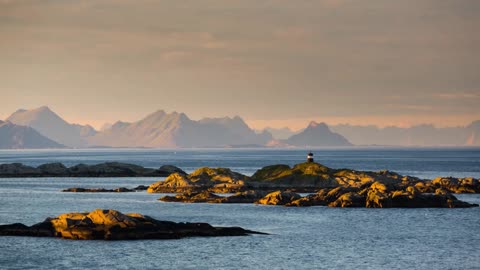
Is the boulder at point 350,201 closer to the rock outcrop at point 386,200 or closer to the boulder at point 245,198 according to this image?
the rock outcrop at point 386,200

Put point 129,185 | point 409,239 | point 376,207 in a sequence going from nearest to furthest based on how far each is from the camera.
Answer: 1. point 409,239
2. point 376,207
3. point 129,185

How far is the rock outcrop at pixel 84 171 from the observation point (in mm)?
178750

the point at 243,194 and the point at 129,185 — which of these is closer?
the point at 243,194

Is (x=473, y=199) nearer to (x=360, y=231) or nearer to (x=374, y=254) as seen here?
(x=360, y=231)

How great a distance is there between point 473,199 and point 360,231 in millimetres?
40445

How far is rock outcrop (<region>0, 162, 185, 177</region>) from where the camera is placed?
17875 centimetres

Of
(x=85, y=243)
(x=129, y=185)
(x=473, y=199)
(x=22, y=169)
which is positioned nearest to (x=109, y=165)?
(x=22, y=169)

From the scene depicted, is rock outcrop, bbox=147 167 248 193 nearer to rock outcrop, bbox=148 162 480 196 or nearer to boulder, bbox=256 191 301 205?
rock outcrop, bbox=148 162 480 196

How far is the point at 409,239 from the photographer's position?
67.8 meters

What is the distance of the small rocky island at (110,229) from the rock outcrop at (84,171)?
111243 millimetres

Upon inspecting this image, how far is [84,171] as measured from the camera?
183625 millimetres

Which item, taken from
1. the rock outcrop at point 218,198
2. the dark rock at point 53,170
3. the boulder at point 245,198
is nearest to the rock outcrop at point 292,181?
the boulder at point 245,198

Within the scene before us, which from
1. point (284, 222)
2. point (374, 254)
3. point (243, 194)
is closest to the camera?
point (374, 254)

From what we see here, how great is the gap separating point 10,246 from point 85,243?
207 inches
